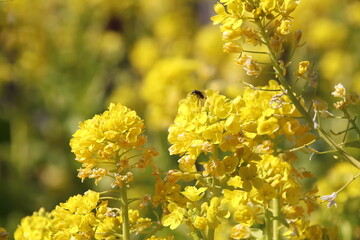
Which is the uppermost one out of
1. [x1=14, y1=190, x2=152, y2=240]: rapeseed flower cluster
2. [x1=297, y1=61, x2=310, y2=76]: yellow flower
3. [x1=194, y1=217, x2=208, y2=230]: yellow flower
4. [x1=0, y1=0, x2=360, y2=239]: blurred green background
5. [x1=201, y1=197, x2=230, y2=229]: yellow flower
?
[x1=0, y1=0, x2=360, y2=239]: blurred green background

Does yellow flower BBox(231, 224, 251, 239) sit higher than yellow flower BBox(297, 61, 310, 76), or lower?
lower

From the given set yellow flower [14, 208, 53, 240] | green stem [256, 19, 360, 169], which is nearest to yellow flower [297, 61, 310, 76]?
green stem [256, 19, 360, 169]

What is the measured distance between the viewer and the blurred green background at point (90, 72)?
373cm

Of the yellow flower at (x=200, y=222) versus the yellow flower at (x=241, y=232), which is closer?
the yellow flower at (x=200, y=222)

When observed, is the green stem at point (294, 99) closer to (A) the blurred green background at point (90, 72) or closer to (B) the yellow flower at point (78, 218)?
(B) the yellow flower at point (78, 218)

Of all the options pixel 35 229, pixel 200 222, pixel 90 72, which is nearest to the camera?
pixel 200 222

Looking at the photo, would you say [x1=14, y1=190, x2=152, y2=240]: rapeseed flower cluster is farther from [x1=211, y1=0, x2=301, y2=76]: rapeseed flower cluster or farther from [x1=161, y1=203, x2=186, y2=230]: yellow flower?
[x1=211, y1=0, x2=301, y2=76]: rapeseed flower cluster

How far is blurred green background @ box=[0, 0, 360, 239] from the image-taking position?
3.73 m

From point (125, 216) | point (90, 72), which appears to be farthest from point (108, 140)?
point (90, 72)

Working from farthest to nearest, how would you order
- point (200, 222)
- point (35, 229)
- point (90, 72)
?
1. point (90, 72)
2. point (35, 229)
3. point (200, 222)

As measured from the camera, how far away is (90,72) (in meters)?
4.27

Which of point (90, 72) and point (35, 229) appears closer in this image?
point (35, 229)

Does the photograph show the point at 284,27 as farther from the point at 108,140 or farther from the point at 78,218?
the point at 78,218

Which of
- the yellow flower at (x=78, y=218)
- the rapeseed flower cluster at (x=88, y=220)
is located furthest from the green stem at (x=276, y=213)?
the yellow flower at (x=78, y=218)
